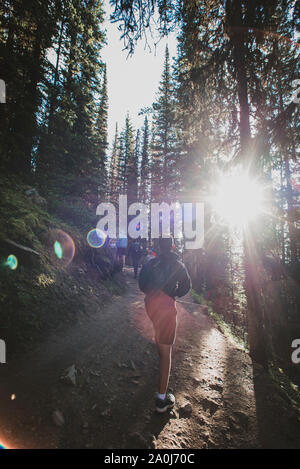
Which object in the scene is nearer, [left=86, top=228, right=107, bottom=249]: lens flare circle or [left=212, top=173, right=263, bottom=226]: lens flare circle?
[left=212, top=173, right=263, bottom=226]: lens flare circle

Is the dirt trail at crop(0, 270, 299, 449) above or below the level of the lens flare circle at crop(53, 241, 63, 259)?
below

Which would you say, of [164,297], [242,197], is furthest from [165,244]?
[242,197]

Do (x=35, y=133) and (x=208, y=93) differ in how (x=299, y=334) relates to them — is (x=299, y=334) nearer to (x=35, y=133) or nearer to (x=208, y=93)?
(x=208, y=93)

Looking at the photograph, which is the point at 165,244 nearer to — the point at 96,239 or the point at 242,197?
the point at 242,197

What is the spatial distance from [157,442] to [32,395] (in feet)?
6.50

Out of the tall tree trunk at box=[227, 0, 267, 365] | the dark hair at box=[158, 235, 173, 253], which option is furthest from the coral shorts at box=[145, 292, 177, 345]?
the tall tree trunk at box=[227, 0, 267, 365]

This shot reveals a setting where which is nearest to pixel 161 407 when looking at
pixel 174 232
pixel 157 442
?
pixel 157 442

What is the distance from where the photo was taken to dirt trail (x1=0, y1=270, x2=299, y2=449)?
276 centimetres

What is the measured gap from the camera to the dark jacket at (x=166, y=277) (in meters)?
3.55

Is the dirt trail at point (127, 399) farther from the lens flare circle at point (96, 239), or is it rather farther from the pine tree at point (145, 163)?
the pine tree at point (145, 163)

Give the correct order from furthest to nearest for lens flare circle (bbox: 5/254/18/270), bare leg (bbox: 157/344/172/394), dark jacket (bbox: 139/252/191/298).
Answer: lens flare circle (bbox: 5/254/18/270), dark jacket (bbox: 139/252/191/298), bare leg (bbox: 157/344/172/394)

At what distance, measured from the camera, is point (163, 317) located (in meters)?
3.46

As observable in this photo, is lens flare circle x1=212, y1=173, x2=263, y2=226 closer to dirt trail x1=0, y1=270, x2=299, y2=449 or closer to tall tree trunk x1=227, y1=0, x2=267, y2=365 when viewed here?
tall tree trunk x1=227, y1=0, x2=267, y2=365

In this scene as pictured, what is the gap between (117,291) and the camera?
1021 cm
